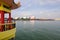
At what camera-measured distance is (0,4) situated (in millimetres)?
12922

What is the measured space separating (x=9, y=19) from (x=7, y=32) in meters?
4.28

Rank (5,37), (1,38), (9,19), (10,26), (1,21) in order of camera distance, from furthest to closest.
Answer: (9,19) < (10,26) < (1,21) < (5,37) < (1,38)

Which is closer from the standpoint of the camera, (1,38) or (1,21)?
(1,38)

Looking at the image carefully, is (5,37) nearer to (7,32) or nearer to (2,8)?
(7,32)

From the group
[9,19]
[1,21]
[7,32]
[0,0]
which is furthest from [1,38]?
[9,19]

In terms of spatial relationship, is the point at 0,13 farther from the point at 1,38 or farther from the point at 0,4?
the point at 1,38

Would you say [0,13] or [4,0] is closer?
[4,0]

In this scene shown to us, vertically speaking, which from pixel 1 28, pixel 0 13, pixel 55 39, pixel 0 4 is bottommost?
pixel 55 39

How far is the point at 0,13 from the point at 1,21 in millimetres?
909

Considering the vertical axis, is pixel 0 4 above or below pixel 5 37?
above

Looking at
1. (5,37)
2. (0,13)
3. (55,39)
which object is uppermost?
(0,13)

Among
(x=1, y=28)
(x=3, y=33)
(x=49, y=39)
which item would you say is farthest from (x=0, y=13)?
(x=49, y=39)

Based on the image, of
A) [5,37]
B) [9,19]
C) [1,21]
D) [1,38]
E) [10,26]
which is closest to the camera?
[1,38]

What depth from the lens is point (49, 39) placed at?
24672 millimetres
